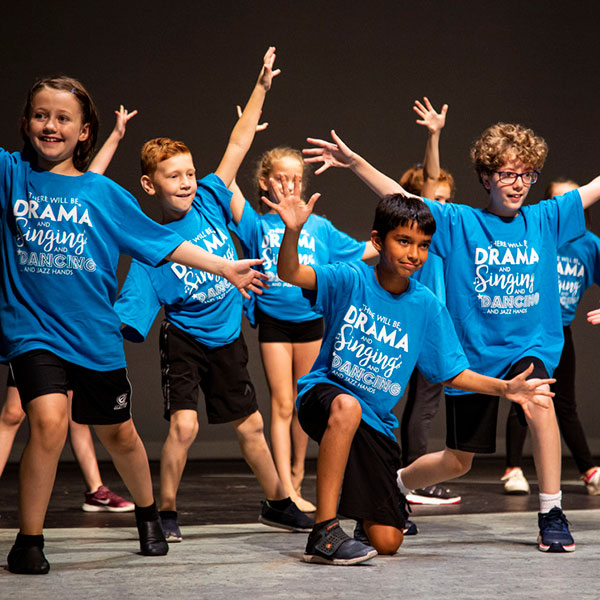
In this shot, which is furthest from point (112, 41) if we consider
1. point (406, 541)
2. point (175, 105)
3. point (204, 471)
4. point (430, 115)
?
point (406, 541)

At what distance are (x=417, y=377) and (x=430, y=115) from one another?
1.38 meters

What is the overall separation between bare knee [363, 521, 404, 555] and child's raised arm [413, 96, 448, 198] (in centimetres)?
151

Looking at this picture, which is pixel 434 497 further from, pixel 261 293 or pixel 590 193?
pixel 261 293

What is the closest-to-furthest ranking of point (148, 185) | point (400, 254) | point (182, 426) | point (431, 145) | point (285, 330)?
point (400, 254) → point (182, 426) → point (148, 185) → point (431, 145) → point (285, 330)

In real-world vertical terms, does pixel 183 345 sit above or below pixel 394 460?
above

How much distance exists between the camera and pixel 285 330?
3957 mm

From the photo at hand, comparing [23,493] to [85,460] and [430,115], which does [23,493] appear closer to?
[85,460]

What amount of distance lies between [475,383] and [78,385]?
3.86 feet

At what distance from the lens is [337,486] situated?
2.67 meters

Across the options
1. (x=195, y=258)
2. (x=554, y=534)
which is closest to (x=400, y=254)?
(x=195, y=258)

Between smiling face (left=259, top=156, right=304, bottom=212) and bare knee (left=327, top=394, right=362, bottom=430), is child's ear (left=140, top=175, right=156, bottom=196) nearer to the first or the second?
smiling face (left=259, top=156, right=304, bottom=212)

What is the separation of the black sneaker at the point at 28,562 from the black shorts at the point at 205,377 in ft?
2.86

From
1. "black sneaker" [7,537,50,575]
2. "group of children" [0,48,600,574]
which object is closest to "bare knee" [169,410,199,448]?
"group of children" [0,48,600,574]

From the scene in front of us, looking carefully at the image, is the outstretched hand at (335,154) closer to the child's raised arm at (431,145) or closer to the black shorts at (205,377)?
the child's raised arm at (431,145)
